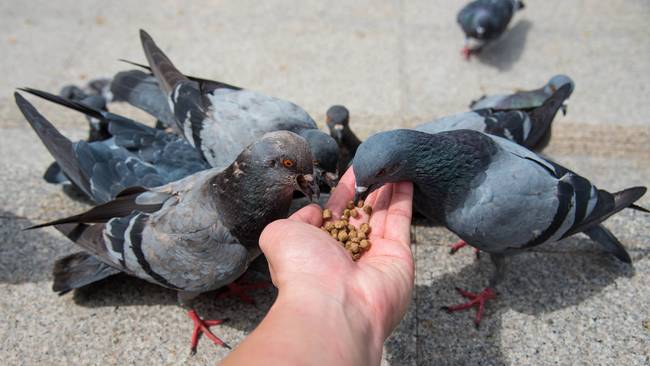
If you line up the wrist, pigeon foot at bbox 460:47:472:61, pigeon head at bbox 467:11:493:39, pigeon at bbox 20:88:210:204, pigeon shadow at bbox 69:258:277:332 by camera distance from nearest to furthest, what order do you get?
the wrist → pigeon shadow at bbox 69:258:277:332 → pigeon at bbox 20:88:210:204 → pigeon head at bbox 467:11:493:39 → pigeon foot at bbox 460:47:472:61

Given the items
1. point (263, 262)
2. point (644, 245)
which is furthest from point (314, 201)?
point (644, 245)

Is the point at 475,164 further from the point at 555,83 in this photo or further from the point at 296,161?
the point at 555,83

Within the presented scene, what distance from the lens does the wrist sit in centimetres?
231

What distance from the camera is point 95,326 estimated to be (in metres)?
3.97

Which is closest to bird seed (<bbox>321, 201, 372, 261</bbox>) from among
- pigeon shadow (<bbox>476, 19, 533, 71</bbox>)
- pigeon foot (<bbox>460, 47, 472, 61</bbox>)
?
pigeon foot (<bbox>460, 47, 472, 61</bbox>)

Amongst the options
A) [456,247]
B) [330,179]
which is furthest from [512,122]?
[330,179]

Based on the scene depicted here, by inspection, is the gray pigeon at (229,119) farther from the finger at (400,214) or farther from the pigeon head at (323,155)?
the finger at (400,214)

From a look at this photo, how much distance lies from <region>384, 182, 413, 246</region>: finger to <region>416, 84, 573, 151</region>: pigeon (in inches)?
41.1

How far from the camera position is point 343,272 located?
9.21 ft

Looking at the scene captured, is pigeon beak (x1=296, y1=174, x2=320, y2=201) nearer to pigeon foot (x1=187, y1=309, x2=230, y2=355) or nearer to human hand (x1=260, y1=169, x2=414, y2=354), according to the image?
human hand (x1=260, y1=169, x2=414, y2=354)

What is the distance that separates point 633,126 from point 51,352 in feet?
21.6

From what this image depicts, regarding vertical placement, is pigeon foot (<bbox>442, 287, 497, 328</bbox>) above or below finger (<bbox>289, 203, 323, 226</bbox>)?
below

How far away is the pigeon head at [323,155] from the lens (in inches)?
169

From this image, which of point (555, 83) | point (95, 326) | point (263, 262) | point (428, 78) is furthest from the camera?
point (428, 78)
